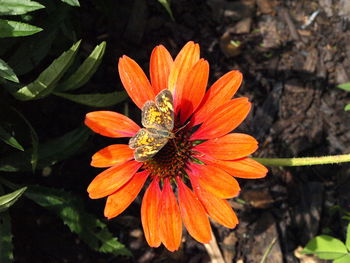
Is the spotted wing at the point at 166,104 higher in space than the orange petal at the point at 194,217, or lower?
higher

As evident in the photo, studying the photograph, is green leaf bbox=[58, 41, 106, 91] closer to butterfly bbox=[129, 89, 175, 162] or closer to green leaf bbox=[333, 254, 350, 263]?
butterfly bbox=[129, 89, 175, 162]

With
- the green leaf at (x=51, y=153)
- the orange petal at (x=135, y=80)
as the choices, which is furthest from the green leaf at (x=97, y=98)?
the orange petal at (x=135, y=80)

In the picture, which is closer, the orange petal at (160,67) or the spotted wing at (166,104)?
the spotted wing at (166,104)

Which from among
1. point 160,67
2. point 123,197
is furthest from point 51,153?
point 160,67

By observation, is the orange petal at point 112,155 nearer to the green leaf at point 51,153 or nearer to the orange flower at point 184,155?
the orange flower at point 184,155

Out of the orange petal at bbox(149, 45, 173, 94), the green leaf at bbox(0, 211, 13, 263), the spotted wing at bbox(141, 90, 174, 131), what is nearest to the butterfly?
the spotted wing at bbox(141, 90, 174, 131)

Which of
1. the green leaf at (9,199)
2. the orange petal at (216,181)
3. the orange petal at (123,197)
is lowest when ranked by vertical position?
the green leaf at (9,199)
